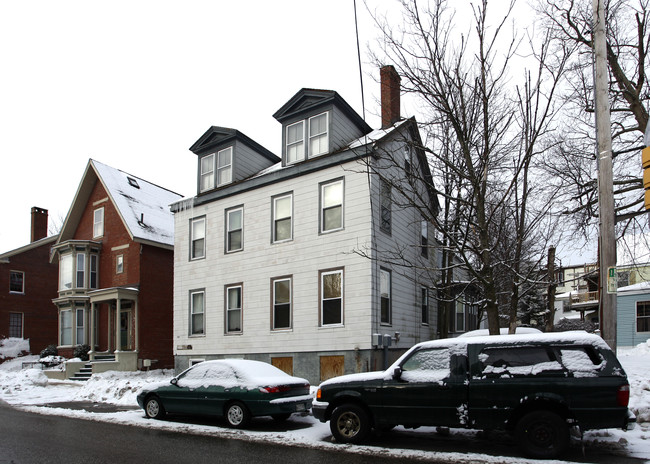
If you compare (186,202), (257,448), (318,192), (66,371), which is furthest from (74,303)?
(257,448)

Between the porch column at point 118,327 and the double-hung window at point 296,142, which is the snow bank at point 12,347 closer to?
the porch column at point 118,327

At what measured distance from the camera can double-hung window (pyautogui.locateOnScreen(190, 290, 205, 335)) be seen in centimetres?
2139

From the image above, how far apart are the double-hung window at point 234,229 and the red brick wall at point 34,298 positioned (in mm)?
18987

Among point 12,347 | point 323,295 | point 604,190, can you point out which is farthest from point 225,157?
point 12,347

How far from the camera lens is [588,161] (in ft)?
60.9

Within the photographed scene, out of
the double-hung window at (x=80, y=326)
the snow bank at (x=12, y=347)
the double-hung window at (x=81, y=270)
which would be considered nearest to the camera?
the double-hung window at (x=81, y=270)

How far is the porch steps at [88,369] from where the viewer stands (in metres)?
24.3

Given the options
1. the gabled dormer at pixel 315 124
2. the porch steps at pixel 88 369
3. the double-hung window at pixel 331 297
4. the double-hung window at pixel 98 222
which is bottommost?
the porch steps at pixel 88 369

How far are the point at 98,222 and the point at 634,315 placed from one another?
29548 mm

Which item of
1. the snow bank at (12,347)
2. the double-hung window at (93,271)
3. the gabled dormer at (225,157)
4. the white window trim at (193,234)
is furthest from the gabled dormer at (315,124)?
the snow bank at (12,347)

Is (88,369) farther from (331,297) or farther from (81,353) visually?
(331,297)

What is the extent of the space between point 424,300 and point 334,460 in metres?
14.3

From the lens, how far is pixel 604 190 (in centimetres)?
895

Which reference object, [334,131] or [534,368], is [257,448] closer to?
[534,368]
